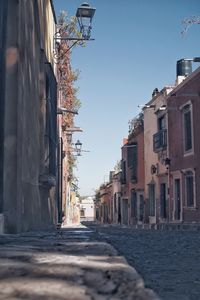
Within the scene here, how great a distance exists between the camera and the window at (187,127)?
16.9 meters

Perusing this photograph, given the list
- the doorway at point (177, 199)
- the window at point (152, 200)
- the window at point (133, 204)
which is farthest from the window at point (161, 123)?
the window at point (133, 204)

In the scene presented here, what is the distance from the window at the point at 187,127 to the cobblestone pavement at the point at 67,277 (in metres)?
14.3

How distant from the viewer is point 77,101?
19.4 metres

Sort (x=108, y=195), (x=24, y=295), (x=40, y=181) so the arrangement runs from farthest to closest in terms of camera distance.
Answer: (x=108, y=195)
(x=40, y=181)
(x=24, y=295)

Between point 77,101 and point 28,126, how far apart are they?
13.3 metres

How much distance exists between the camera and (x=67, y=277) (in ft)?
7.00

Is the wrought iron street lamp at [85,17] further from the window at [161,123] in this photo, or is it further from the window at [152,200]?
the window at [152,200]

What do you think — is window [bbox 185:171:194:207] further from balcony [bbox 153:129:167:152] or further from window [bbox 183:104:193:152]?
balcony [bbox 153:129:167:152]

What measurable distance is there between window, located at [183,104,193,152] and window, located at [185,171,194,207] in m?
0.93

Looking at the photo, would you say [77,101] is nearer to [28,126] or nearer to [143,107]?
[143,107]

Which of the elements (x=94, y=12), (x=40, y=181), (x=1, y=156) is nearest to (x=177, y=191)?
(x=94, y=12)

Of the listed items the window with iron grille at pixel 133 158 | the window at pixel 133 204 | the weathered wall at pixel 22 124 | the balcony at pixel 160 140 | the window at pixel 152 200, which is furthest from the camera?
the window at pixel 133 204

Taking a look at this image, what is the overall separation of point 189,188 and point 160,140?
160 inches

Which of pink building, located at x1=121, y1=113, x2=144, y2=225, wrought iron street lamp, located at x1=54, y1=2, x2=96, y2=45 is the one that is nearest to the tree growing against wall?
wrought iron street lamp, located at x1=54, y1=2, x2=96, y2=45
